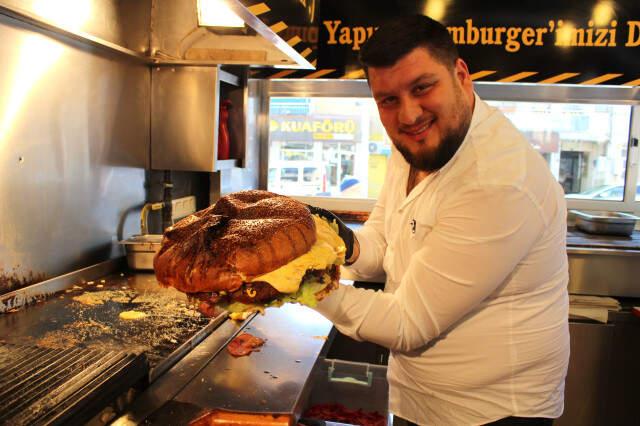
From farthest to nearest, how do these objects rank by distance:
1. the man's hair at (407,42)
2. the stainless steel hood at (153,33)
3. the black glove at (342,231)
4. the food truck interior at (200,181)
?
the stainless steel hood at (153,33), the black glove at (342,231), the food truck interior at (200,181), the man's hair at (407,42)

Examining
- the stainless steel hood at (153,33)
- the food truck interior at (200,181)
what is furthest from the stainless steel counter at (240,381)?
the stainless steel hood at (153,33)

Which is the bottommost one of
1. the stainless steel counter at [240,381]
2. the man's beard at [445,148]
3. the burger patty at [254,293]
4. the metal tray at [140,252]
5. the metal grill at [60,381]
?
the stainless steel counter at [240,381]

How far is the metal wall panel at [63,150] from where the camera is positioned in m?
2.14

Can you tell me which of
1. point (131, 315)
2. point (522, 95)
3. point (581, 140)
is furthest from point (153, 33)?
point (581, 140)

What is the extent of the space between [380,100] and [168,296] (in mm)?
1393

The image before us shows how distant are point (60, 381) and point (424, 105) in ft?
3.86

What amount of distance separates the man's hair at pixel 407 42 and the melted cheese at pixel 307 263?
495 millimetres

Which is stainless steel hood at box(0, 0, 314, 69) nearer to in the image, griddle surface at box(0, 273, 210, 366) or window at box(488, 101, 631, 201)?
griddle surface at box(0, 273, 210, 366)

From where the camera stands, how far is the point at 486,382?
1.43 metres

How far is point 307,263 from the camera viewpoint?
133 cm

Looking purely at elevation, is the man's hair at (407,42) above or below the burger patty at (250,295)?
above

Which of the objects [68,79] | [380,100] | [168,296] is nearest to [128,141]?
[68,79]

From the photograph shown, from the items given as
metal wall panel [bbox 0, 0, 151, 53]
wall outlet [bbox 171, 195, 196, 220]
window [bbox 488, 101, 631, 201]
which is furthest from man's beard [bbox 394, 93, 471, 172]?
window [bbox 488, 101, 631, 201]

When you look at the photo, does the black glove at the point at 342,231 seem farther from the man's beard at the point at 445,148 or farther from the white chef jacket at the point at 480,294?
the man's beard at the point at 445,148
